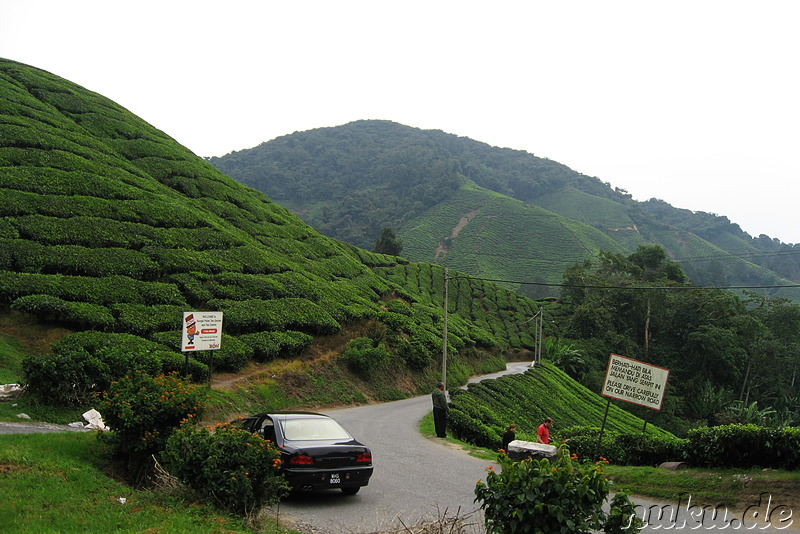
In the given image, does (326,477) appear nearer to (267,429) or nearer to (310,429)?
(310,429)

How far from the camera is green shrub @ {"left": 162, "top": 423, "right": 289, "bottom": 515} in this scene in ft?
26.0

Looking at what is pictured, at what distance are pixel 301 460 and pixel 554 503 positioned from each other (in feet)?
17.0

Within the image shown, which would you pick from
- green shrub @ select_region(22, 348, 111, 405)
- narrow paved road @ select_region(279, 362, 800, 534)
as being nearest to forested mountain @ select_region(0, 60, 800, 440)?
green shrub @ select_region(22, 348, 111, 405)

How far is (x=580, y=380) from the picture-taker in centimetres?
5281

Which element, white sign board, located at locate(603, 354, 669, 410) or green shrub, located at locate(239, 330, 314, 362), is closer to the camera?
white sign board, located at locate(603, 354, 669, 410)

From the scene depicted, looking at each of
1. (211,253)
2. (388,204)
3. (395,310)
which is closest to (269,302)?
(211,253)

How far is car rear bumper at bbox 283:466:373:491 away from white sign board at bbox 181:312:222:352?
29.5 feet

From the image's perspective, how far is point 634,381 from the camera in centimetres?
1109

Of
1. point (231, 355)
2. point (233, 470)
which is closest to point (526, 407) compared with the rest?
point (231, 355)

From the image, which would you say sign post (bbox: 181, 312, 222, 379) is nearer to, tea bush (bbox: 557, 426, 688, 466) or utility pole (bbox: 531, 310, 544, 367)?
tea bush (bbox: 557, 426, 688, 466)

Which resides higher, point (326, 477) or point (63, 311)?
point (63, 311)

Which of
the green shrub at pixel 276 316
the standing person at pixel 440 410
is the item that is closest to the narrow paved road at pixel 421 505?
the standing person at pixel 440 410

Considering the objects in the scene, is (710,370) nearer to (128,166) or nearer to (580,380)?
(580,380)

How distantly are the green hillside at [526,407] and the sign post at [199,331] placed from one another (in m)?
8.91
